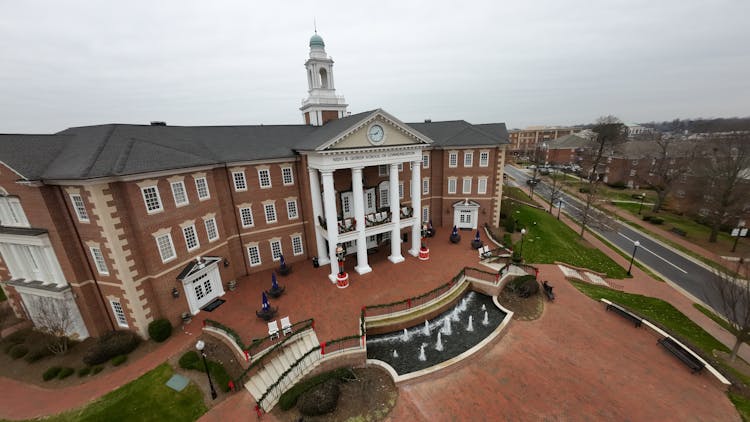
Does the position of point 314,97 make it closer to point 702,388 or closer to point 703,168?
point 702,388

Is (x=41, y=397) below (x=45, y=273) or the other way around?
below

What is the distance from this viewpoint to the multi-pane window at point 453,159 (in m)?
31.1

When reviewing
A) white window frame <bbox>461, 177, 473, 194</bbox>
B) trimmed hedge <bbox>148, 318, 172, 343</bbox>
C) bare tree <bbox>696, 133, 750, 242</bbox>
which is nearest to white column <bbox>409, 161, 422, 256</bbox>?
white window frame <bbox>461, 177, 473, 194</bbox>

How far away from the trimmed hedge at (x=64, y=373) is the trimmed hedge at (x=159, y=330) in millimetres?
3595

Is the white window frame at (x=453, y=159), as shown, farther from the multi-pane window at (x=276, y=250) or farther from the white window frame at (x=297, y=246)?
the multi-pane window at (x=276, y=250)

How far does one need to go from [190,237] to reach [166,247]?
1.62 m

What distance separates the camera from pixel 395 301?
19.0 m

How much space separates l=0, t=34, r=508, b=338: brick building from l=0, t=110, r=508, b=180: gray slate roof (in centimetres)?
10

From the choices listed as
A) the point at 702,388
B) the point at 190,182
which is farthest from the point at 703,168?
the point at 190,182

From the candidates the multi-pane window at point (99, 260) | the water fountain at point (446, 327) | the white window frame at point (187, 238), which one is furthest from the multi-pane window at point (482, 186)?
the multi-pane window at point (99, 260)

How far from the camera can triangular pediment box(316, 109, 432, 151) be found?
19.6 meters

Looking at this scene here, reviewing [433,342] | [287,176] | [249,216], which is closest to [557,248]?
[433,342]

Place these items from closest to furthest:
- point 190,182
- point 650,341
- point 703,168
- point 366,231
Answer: point 650,341 → point 190,182 → point 366,231 → point 703,168

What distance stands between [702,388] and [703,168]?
132 ft
